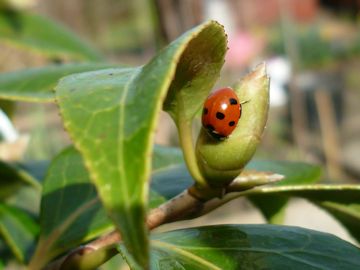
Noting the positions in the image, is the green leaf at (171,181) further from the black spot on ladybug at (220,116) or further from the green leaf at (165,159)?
the black spot on ladybug at (220,116)

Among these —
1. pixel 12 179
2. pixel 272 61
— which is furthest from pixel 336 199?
pixel 272 61

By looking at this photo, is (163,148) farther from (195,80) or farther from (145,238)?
(145,238)

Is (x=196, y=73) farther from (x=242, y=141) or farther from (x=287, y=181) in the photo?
(x=287, y=181)

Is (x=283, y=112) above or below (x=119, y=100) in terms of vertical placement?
below

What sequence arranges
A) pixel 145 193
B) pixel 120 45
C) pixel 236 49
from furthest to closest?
pixel 120 45 < pixel 236 49 < pixel 145 193

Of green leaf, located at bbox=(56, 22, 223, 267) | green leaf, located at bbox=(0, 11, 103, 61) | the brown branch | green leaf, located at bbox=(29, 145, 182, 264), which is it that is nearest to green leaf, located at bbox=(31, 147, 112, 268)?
green leaf, located at bbox=(29, 145, 182, 264)

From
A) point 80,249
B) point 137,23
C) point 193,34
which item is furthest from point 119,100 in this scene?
point 137,23

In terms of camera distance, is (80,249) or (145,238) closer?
(145,238)

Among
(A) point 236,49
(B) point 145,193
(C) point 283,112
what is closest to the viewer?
(B) point 145,193
